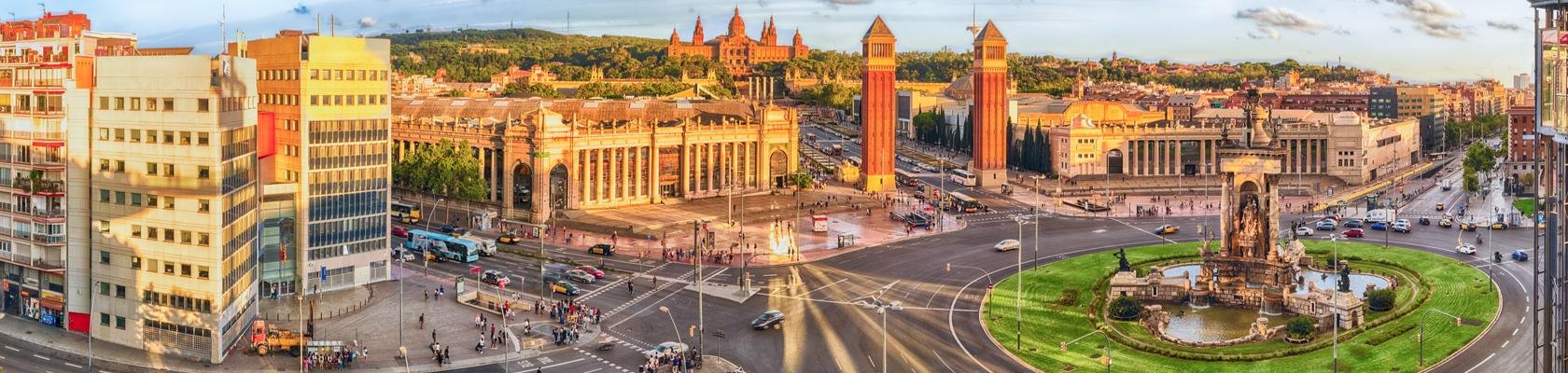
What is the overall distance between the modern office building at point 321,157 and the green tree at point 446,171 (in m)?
36.0

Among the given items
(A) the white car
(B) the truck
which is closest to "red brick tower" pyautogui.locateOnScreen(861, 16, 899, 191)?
(B) the truck

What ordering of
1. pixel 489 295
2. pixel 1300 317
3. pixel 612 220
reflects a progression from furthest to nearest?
pixel 612 220 < pixel 489 295 < pixel 1300 317

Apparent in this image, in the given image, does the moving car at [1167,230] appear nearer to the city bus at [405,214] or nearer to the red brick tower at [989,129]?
the red brick tower at [989,129]

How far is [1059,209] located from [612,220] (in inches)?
2102

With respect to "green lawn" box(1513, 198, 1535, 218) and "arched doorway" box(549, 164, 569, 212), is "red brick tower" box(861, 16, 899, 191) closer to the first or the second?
"arched doorway" box(549, 164, 569, 212)

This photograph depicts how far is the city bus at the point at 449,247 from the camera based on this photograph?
117250mm

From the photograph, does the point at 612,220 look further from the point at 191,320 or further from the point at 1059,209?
the point at 191,320

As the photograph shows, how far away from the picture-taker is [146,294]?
83562mm

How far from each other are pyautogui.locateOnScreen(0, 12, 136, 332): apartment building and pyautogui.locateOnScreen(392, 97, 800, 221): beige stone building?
2259 inches

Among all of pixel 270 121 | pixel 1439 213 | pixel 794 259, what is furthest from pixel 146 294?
pixel 1439 213

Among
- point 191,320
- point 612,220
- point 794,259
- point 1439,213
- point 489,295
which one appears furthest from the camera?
point 1439,213

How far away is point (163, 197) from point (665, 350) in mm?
31085

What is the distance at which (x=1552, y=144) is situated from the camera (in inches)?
1421

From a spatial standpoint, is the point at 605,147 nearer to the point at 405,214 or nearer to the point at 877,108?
the point at 405,214
